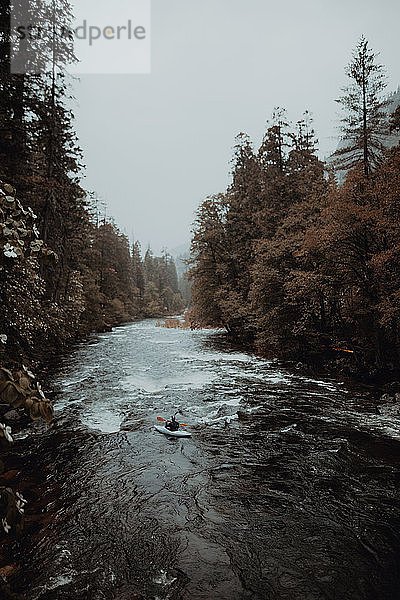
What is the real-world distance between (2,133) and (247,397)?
10.1m

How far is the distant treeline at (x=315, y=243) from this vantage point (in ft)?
31.1

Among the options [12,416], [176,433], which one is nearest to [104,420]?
[176,433]

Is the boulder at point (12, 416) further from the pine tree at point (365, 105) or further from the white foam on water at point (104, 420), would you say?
the pine tree at point (365, 105)

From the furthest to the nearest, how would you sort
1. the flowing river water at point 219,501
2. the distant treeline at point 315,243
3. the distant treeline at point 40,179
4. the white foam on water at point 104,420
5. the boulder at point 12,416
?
1. the distant treeline at point 315,243
2. the distant treeline at point 40,179
3. the boulder at point 12,416
4. the white foam on water at point 104,420
5. the flowing river water at point 219,501

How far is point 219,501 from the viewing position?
177 inches

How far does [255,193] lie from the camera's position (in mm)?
21234

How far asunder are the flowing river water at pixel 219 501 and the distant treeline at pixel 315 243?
10.4 feet

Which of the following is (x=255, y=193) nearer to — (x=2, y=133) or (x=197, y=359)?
(x=197, y=359)

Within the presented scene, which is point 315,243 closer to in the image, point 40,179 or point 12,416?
point 12,416

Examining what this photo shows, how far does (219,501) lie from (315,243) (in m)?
8.34

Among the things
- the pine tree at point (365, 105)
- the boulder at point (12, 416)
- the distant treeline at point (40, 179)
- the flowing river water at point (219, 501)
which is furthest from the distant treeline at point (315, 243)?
the boulder at point (12, 416)

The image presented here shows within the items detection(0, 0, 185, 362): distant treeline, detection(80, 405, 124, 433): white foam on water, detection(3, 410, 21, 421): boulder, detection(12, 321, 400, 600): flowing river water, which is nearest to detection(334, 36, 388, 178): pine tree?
detection(12, 321, 400, 600): flowing river water

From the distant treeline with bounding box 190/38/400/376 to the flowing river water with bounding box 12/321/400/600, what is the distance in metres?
3.18

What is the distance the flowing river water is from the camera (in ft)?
10.6
